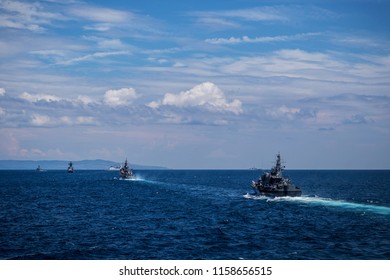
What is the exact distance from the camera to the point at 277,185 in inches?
4924

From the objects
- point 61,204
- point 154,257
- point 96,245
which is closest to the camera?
point 154,257

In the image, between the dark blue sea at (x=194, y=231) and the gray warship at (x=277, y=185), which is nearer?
the dark blue sea at (x=194, y=231)

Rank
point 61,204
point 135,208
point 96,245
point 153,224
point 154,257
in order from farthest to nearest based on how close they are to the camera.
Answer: point 61,204 < point 135,208 < point 153,224 < point 96,245 < point 154,257

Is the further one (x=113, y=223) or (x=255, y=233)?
(x=113, y=223)

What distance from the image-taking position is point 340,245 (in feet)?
181

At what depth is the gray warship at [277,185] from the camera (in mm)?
123562

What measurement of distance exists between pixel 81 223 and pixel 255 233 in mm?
30212

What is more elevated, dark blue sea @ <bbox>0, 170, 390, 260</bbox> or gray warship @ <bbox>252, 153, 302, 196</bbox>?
gray warship @ <bbox>252, 153, 302, 196</bbox>

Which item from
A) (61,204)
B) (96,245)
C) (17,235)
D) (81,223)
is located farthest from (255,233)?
(61,204)

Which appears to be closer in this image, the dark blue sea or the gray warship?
the dark blue sea

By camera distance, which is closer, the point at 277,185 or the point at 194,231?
the point at 194,231

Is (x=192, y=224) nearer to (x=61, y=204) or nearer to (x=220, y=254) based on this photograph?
(x=220, y=254)

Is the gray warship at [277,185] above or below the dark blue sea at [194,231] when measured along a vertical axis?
above

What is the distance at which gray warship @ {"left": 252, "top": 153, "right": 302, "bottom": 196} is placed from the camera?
123562mm
